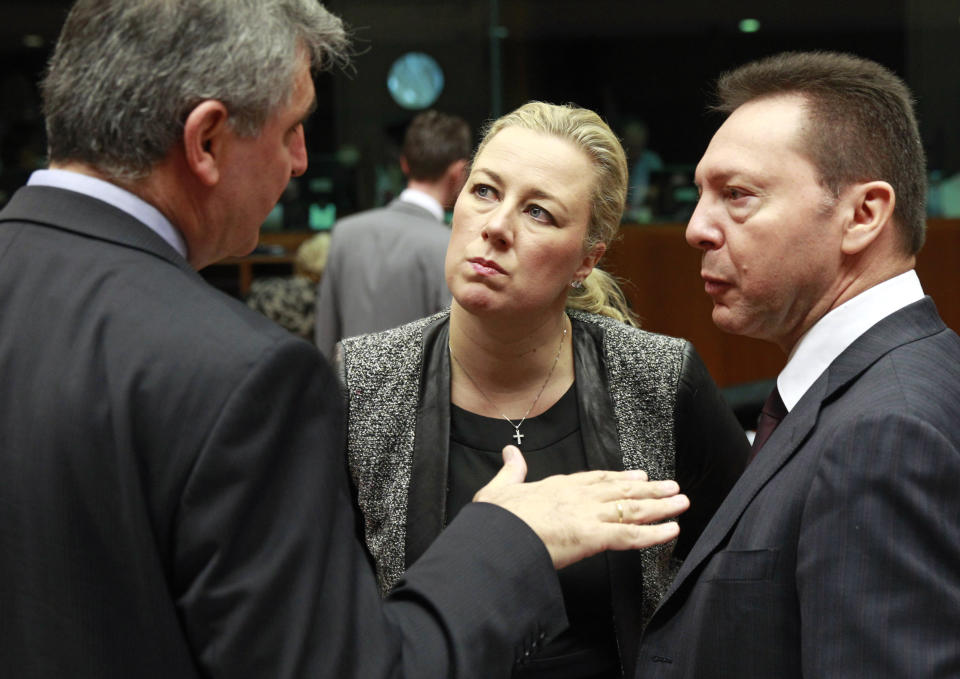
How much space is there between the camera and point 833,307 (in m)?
1.51

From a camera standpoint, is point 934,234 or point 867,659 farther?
point 934,234

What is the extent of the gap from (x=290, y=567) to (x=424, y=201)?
3.24 meters

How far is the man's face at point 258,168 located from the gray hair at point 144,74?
0.10 ft

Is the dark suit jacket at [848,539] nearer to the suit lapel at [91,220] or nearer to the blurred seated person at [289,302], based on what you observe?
the suit lapel at [91,220]

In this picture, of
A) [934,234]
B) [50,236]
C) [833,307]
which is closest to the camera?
[50,236]

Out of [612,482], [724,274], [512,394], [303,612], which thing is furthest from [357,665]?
[512,394]

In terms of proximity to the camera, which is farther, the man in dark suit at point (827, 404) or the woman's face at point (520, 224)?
the woman's face at point (520, 224)

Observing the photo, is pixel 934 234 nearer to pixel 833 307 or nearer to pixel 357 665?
pixel 833 307

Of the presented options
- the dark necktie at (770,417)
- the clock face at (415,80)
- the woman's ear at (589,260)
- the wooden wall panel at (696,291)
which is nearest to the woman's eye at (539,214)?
the woman's ear at (589,260)

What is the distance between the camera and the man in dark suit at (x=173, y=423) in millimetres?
985

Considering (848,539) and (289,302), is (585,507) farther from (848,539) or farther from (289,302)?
(289,302)

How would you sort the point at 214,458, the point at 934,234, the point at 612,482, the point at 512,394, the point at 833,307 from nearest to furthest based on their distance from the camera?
1. the point at 214,458
2. the point at 612,482
3. the point at 833,307
4. the point at 512,394
5. the point at 934,234

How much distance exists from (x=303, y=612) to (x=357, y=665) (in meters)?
0.08

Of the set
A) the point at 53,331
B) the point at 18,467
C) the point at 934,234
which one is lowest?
the point at 934,234
